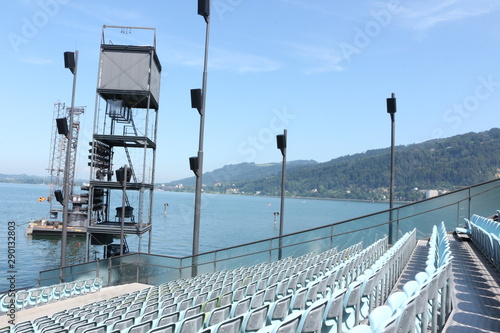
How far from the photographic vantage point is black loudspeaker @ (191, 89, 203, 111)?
1412 cm

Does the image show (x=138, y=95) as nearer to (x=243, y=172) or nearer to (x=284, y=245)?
(x=284, y=245)

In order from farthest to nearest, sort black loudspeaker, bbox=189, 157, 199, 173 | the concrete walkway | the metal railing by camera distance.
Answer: black loudspeaker, bbox=189, 157, 199, 173 → the metal railing → the concrete walkway

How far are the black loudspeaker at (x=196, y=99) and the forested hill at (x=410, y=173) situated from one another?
5659 cm

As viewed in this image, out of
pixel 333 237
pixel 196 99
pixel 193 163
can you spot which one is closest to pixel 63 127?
pixel 196 99

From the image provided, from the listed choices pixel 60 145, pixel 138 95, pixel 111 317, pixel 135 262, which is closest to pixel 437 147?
pixel 60 145

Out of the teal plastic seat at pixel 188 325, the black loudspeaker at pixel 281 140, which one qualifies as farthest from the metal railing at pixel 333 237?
the teal plastic seat at pixel 188 325

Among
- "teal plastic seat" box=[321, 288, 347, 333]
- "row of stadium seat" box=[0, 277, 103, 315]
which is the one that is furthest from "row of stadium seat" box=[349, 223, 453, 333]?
"row of stadium seat" box=[0, 277, 103, 315]

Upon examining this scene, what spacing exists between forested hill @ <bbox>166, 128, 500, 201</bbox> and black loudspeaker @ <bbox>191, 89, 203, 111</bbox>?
2228 inches

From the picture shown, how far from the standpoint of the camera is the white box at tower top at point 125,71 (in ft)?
74.9

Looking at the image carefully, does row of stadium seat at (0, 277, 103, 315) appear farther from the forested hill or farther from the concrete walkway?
the forested hill

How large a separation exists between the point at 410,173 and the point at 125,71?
89.0m

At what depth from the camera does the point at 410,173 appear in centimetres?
9919

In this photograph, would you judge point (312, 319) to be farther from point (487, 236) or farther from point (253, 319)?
point (487, 236)

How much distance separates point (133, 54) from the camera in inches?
914
